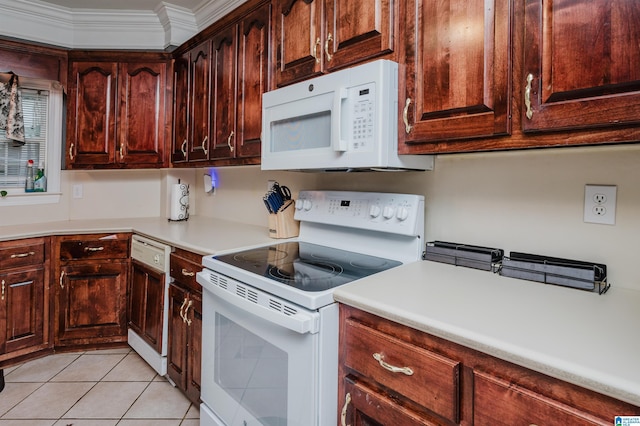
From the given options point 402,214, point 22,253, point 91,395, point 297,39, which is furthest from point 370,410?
point 22,253

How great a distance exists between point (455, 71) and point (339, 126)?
1.42 ft

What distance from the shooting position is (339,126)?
1.37 meters

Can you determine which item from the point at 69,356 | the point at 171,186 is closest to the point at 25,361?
the point at 69,356

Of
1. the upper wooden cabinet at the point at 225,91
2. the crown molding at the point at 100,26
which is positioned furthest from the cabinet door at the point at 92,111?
the upper wooden cabinet at the point at 225,91

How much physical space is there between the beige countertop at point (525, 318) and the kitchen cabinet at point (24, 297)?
2.22 meters

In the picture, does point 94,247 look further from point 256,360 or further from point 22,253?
point 256,360

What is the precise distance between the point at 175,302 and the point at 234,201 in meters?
0.98

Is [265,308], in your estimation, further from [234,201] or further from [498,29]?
[234,201]

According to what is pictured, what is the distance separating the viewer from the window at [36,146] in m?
2.72

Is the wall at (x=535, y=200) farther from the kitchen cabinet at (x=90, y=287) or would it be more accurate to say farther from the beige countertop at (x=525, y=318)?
the kitchen cabinet at (x=90, y=287)

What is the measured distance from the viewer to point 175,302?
6.58 feet

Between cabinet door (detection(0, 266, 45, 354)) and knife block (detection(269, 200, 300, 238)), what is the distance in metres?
1.61

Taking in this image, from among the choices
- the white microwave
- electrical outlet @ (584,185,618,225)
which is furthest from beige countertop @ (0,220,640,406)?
the white microwave

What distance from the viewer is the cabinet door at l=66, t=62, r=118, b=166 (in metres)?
2.69
